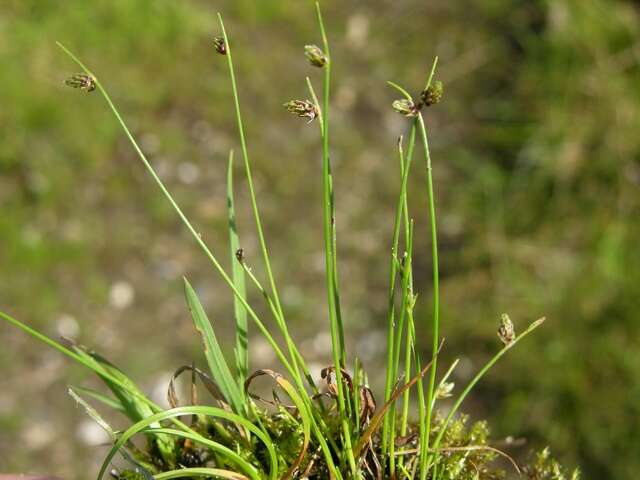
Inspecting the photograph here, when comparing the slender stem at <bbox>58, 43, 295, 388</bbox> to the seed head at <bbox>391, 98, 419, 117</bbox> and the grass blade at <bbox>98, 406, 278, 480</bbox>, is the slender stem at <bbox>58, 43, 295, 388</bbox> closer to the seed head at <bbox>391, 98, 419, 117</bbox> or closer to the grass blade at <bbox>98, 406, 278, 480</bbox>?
the grass blade at <bbox>98, 406, 278, 480</bbox>

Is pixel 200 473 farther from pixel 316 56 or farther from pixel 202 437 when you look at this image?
pixel 316 56

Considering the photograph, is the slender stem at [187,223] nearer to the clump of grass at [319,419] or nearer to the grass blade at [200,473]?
the clump of grass at [319,419]

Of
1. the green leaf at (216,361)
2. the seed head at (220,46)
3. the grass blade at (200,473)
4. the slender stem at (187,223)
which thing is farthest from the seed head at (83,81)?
the grass blade at (200,473)

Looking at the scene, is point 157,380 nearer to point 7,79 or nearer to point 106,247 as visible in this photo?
point 106,247

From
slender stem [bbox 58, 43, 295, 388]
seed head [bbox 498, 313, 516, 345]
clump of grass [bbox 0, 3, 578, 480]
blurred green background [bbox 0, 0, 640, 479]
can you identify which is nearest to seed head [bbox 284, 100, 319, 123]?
clump of grass [bbox 0, 3, 578, 480]

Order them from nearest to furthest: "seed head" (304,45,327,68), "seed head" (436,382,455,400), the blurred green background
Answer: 1. "seed head" (304,45,327,68)
2. "seed head" (436,382,455,400)
3. the blurred green background

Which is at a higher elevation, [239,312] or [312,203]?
[239,312]

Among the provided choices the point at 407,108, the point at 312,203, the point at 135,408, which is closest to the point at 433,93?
the point at 407,108
